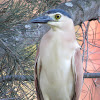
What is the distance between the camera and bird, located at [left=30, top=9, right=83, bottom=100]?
53 centimetres

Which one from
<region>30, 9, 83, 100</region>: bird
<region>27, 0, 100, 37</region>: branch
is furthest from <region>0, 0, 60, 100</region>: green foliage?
<region>27, 0, 100, 37</region>: branch

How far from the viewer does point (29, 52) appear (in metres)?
0.79

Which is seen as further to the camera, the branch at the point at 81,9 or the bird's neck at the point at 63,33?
the branch at the point at 81,9

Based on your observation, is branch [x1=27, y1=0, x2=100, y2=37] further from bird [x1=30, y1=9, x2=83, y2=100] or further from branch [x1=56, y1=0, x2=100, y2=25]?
bird [x1=30, y1=9, x2=83, y2=100]

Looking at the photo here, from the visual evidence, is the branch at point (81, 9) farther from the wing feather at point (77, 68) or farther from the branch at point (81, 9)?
the wing feather at point (77, 68)

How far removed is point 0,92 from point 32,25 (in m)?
0.29

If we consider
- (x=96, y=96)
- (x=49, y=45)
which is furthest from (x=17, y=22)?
(x=96, y=96)

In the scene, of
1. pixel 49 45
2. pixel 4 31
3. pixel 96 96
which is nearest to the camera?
pixel 49 45

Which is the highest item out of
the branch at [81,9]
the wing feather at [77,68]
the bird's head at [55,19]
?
the bird's head at [55,19]

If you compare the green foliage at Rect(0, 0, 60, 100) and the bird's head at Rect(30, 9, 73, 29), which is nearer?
the bird's head at Rect(30, 9, 73, 29)

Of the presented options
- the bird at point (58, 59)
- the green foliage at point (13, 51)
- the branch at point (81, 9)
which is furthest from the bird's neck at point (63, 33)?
the branch at point (81, 9)

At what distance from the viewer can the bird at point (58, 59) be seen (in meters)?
0.53

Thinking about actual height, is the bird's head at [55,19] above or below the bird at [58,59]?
above

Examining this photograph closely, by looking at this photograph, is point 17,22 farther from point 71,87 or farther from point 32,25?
point 71,87
